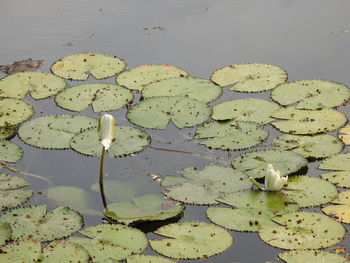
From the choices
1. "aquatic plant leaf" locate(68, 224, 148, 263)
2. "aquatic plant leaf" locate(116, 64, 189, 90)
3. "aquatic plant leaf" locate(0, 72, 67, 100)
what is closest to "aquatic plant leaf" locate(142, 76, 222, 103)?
"aquatic plant leaf" locate(116, 64, 189, 90)

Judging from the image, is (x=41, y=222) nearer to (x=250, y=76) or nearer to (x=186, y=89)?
(x=186, y=89)

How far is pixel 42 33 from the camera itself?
21.5 ft

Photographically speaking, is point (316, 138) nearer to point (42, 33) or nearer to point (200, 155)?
point (200, 155)

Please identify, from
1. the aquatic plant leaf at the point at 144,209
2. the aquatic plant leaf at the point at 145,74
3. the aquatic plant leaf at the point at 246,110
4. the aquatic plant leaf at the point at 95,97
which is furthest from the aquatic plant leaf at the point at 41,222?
the aquatic plant leaf at the point at 145,74

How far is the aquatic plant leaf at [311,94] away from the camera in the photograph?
5359 mm

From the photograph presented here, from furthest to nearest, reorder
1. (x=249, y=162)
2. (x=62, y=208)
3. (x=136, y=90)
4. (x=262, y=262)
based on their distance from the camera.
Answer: (x=136, y=90) < (x=249, y=162) < (x=62, y=208) < (x=262, y=262)

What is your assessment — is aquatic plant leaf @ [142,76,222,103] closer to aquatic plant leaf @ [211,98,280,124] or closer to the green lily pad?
aquatic plant leaf @ [211,98,280,124]

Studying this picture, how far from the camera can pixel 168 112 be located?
17.3 feet

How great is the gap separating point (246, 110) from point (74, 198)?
1511 mm

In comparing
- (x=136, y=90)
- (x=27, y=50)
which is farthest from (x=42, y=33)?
(x=136, y=90)

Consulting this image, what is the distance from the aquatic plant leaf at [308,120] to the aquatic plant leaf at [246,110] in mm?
68

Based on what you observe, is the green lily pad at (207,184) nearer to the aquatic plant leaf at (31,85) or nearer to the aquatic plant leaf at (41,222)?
the aquatic plant leaf at (41,222)

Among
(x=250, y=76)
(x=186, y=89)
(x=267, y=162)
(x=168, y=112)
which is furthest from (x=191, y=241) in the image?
(x=250, y=76)

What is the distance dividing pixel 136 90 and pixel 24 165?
3.90ft
